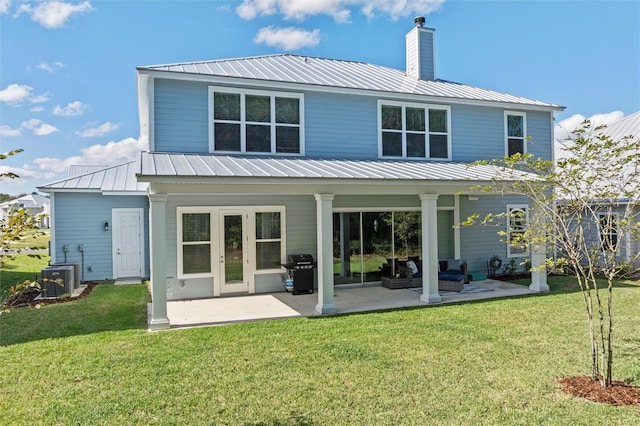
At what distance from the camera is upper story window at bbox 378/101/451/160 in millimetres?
12211

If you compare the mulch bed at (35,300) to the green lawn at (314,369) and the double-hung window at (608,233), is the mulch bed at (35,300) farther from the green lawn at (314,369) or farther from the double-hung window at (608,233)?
the double-hung window at (608,233)

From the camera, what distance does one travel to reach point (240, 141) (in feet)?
35.3

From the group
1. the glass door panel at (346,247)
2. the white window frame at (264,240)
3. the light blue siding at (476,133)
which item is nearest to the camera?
the white window frame at (264,240)

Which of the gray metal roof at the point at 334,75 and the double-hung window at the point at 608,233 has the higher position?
the gray metal roof at the point at 334,75

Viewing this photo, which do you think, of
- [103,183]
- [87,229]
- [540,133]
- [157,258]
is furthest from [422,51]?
[87,229]

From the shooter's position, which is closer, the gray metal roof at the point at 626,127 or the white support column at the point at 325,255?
the white support column at the point at 325,255

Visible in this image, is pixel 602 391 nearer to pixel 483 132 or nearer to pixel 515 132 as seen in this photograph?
pixel 483 132

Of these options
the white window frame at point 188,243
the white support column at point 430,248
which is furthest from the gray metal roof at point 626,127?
the white window frame at point 188,243

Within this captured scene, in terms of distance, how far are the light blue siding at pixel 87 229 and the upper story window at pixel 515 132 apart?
1302 centimetres

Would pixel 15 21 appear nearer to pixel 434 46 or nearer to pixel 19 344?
pixel 19 344

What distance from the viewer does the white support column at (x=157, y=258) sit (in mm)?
7844

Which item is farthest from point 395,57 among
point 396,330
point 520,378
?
point 520,378

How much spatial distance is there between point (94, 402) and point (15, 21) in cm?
801

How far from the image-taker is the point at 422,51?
14.7 metres
